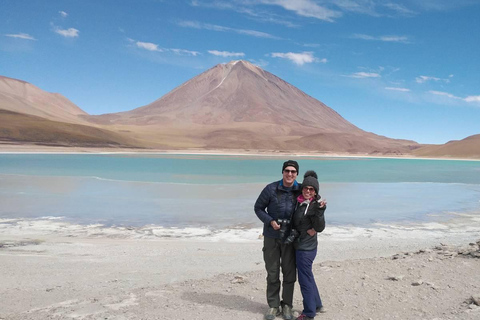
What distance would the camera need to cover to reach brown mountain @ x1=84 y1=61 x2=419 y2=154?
11119 cm

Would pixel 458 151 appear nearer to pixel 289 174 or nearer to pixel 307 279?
pixel 307 279

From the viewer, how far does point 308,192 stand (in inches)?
143

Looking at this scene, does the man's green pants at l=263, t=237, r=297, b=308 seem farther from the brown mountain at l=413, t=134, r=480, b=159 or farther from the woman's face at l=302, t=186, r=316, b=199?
the brown mountain at l=413, t=134, r=480, b=159

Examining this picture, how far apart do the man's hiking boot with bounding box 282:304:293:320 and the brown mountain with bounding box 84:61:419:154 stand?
9055 cm

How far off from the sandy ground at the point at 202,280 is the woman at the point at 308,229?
265 mm

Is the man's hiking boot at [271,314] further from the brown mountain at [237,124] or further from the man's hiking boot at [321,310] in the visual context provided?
the brown mountain at [237,124]

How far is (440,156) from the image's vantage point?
96000mm

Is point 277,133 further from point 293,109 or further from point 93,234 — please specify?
point 93,234

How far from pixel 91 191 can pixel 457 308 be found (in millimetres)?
13130

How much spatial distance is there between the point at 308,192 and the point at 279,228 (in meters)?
0.38

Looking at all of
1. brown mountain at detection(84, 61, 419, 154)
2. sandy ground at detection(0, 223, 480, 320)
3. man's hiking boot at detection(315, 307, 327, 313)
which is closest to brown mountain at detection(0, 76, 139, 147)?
brown mountain at detection(84, 61, 419, 154)

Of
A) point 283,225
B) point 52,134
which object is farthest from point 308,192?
point 52,134

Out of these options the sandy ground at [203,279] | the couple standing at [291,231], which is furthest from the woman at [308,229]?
the sandy ground at [203,279]

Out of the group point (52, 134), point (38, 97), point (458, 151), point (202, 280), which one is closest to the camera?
A: point (202, 280)
